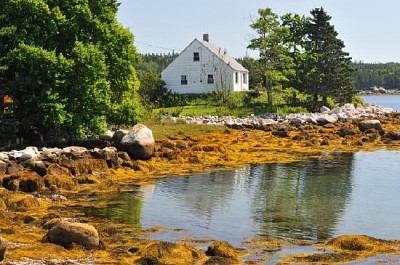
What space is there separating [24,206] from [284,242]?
27.5 ft

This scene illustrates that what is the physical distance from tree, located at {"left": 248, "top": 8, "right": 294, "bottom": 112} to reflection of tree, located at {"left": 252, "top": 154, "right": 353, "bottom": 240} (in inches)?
1080

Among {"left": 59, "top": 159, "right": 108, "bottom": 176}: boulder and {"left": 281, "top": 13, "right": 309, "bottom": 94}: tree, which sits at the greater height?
{"left": 281, "top": 13, "right": 309, "bottom": 94}: tree

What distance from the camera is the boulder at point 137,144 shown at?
2983cm

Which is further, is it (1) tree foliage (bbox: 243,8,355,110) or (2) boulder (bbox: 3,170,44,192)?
(1) tree foliage (bbox: 243,8,355,110)

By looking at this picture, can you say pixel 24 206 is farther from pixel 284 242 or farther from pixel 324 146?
pixel 324 146

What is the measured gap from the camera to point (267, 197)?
22.4 metres

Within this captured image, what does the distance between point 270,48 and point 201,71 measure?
9980mm

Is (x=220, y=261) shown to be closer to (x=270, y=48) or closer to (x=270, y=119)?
(x=270, y=119)

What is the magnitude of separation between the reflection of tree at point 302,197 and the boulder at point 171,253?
2964mm

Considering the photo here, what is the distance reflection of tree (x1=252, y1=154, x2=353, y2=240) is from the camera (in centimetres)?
1744

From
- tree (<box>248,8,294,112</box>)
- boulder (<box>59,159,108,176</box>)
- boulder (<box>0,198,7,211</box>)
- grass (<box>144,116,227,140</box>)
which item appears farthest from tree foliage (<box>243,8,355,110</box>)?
boulder (<box>0,198,7,211</box>)

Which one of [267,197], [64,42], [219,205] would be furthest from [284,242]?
[64,42]

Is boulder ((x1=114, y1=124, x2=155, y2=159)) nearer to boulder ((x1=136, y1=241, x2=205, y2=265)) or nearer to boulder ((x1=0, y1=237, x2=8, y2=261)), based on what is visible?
boulder ((x1=136, y1=241, x2=205, y2=265))

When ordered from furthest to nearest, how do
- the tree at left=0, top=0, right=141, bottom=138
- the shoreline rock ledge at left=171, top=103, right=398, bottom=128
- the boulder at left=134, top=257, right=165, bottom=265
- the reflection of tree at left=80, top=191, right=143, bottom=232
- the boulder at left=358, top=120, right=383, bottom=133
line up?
1. the shoreline rock ledge at left=171, top=103, right=398, bottom=128
2. the boulder at left=358, top=120, right=383, bottom=133
3. the tree at left=0, top=0, right=141, bottom=138
4. the reflection of tree at left=80, top=191, right=143, bottom=232
5. the boulder at left=134, top=257, right=165, bottom=265
